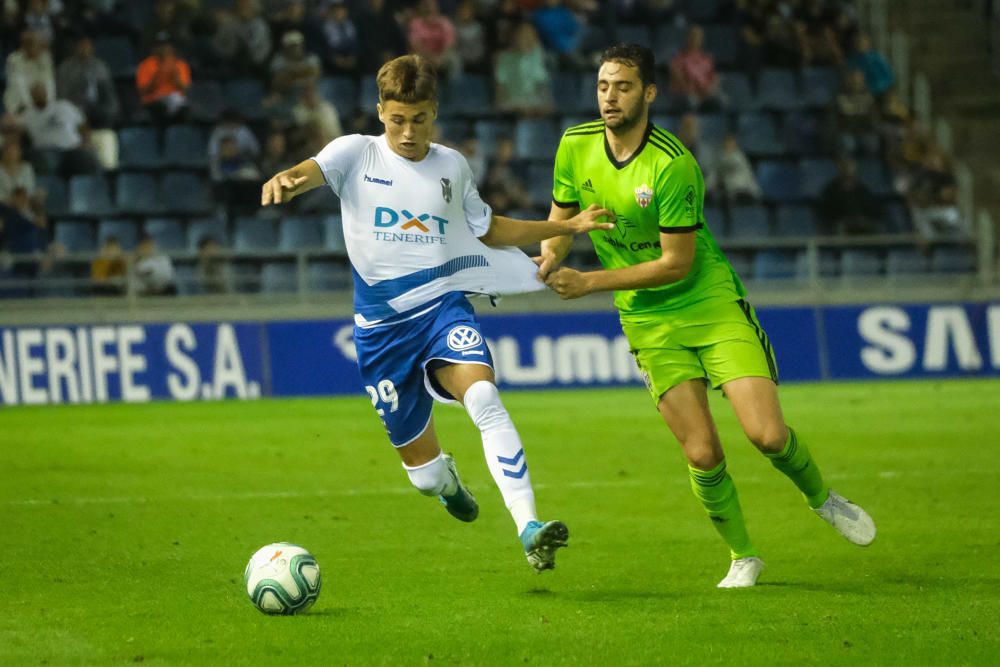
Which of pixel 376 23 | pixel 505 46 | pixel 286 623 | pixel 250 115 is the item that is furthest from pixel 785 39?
pixel 286 623

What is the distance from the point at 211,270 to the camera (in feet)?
62.7

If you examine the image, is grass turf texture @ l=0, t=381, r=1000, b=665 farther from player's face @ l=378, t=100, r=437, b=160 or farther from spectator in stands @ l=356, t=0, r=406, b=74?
spectator in stands @ l=356, t=0, r=406, b=74

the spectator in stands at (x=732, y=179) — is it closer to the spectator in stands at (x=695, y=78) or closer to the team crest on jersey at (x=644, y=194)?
the spectator in stands at (x=695, y=78)

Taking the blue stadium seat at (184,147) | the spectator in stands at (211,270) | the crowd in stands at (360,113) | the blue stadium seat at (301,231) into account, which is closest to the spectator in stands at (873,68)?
the crowd in stands at (360,113)

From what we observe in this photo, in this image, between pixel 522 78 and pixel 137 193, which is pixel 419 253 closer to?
pixel 137 193

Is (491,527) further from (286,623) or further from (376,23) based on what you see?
(376,23)

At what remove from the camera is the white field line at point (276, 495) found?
10.5 m

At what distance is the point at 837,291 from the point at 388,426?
39.8ft

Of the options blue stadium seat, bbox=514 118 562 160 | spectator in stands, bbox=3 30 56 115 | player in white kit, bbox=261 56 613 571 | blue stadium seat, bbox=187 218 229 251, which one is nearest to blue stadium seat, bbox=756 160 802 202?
blue stadium seat, bbox=514 118 562 160

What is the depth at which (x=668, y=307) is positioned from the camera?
24.8 ft

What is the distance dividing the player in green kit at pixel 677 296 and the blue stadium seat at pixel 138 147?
1384 centimetres

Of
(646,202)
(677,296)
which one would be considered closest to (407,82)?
(646,202)

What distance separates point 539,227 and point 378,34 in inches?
556

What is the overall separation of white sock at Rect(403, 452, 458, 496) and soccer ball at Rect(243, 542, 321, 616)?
1.41 m
